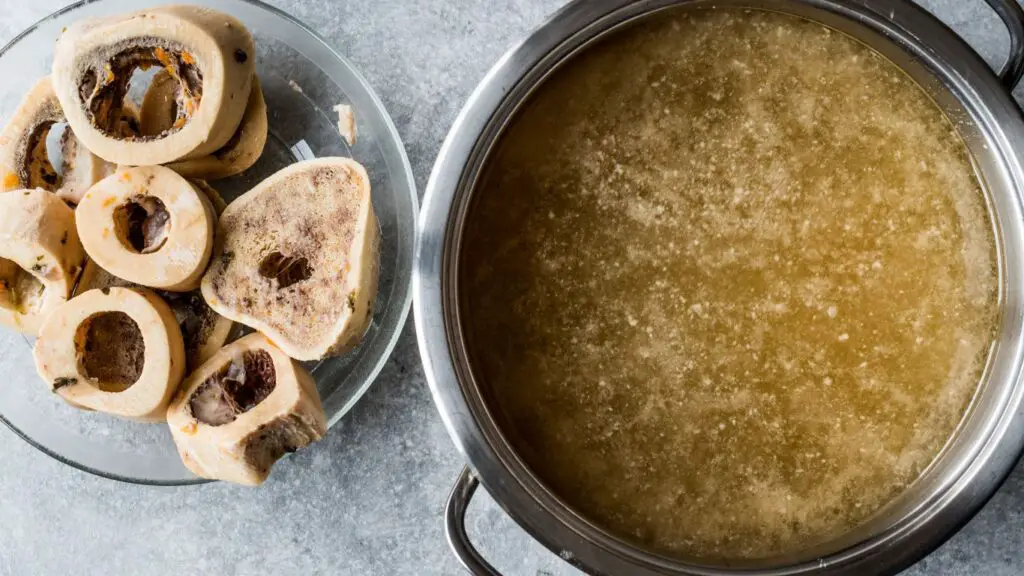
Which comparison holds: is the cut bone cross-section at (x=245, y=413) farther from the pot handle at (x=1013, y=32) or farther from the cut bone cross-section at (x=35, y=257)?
the pot handle at (x=1013, y=32)

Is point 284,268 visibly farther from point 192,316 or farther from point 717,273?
point 717,273

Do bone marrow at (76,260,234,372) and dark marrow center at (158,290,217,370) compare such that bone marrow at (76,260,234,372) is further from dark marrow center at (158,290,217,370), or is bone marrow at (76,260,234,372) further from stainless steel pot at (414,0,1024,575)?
stainless steel pot at (414,0,1024,575)

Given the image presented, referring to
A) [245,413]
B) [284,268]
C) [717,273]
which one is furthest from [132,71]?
[717,273]

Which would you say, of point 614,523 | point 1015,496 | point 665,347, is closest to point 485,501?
point 614,523

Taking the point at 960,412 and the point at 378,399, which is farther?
the point at 378,399

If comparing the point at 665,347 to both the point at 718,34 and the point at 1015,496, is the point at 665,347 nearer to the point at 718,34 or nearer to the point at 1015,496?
the point at 718,34

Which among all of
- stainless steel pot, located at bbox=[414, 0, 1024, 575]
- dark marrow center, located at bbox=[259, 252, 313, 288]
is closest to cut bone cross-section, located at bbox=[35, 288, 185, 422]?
dark marrow center, located at bbox=[259, 252, 313, 288]

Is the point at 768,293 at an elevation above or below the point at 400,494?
above
